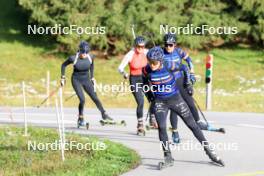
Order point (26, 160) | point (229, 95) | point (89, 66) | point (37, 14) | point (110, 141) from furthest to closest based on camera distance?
point (37, 14) → point (229, 95) → point (89, 66) → point (110, 141) → point (26, 160)

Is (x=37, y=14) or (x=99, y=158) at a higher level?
(x=37, y=14)

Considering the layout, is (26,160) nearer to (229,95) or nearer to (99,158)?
(99,158)

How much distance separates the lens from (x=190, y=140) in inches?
563

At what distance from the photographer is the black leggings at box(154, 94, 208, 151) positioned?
11.2m

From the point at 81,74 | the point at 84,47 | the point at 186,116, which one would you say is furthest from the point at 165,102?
the point at 81,74

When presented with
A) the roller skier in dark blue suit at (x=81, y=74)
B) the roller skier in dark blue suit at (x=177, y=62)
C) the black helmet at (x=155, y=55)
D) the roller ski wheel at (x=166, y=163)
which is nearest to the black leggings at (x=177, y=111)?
the roller ski wheel at (x=166, y=163)

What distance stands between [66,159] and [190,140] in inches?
128

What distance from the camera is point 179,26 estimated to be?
30.2 meters

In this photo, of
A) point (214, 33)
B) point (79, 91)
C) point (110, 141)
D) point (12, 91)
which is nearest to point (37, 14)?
point (12, 91)

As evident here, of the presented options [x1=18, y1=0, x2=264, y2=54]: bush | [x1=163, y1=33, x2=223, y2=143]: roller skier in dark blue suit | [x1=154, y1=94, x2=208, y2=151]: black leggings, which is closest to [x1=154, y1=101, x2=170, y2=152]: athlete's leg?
[x1=154, y1=94, x2=208, y2=151]: black leggings

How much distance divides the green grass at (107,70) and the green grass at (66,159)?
346 inches

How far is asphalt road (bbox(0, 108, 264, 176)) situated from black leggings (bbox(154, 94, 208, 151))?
49 cm

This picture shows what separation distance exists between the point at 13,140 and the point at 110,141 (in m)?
2.17

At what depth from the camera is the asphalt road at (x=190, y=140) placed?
11.0m
